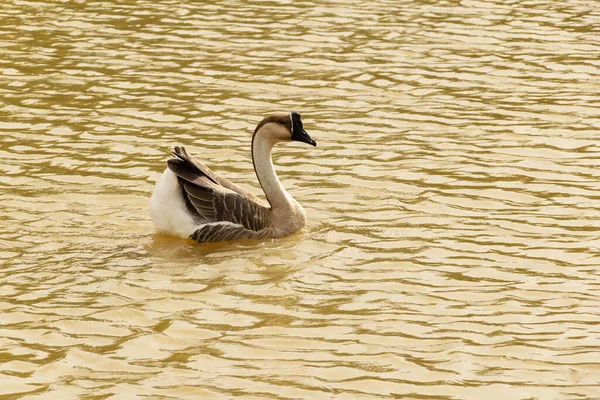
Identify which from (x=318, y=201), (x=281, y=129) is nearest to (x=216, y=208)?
(x=281, y=129)

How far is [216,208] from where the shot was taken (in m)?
13.0

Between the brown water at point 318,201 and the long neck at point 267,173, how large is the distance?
1.80 feet

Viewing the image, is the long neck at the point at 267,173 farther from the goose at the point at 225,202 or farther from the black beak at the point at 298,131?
the black beak at the point at 298,131

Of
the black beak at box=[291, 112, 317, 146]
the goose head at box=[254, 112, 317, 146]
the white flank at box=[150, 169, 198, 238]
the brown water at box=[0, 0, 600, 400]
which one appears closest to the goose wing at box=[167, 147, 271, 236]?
the white flank at box=[150, 169, 198, 238]

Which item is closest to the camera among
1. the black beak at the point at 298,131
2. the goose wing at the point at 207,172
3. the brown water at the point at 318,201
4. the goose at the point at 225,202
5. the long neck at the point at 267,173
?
the brown water at the point at 318,201

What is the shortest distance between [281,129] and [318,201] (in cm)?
128

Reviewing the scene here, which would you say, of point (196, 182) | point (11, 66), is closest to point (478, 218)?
point (196, 182)

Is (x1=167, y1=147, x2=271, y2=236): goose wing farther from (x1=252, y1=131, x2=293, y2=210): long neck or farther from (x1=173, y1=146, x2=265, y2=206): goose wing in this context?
(x1=252, y1=131, x2=293, y2=210): long neck

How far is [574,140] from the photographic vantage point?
15922 millimetres

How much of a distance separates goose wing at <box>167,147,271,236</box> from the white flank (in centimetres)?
10

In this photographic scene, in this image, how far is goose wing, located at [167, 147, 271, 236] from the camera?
1281 cm

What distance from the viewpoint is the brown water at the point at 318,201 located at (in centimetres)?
959

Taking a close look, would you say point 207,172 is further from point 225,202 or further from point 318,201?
point 318,201

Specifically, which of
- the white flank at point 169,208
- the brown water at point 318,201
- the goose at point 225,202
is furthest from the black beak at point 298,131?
the white flank at point 169,208
